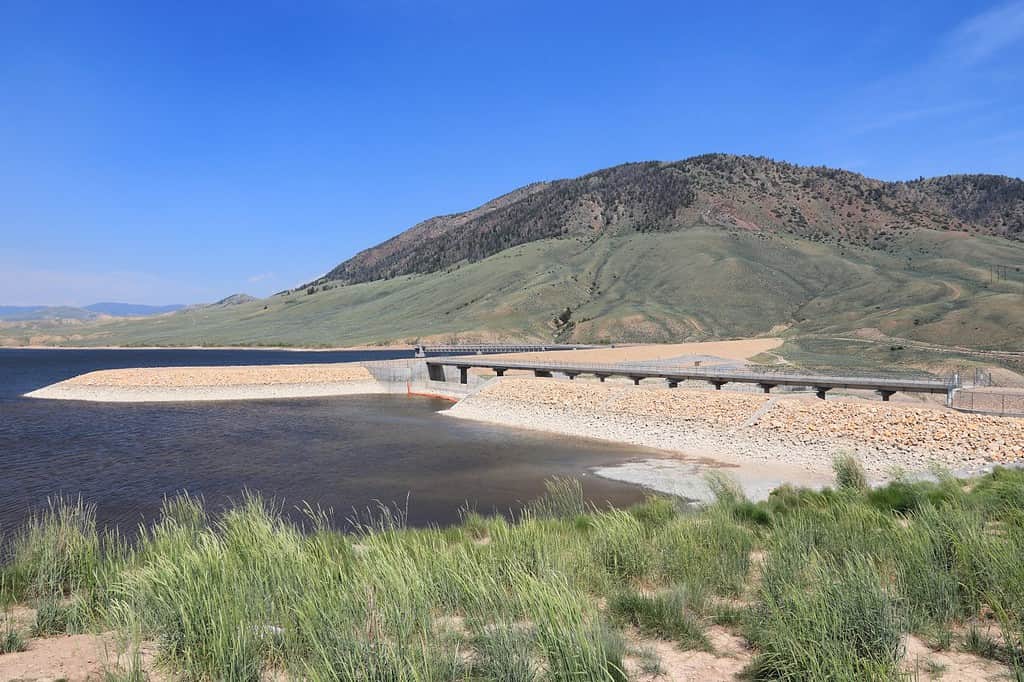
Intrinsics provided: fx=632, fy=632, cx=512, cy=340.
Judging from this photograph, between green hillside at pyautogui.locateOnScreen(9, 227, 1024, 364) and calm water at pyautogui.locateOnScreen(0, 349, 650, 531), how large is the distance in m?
67.7

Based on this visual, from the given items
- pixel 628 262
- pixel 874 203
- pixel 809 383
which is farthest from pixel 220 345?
pixel 874 203

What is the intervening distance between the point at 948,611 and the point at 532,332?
415ft

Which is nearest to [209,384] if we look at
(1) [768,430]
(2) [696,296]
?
(1) [768,430]

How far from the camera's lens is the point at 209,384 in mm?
58344

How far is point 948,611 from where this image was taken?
7.95 metres

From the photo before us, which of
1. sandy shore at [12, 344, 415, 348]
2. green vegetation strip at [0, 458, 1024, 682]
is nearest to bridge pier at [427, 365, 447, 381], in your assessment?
green vegetation strip at [0, 458, 1024, 682]

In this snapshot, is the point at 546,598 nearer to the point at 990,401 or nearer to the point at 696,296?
the point at 990,401

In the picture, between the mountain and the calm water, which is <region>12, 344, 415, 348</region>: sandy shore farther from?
the calm water

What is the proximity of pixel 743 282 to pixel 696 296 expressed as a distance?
11161mm

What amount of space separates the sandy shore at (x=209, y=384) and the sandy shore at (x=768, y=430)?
78.0 ft

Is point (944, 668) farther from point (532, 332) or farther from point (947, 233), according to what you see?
point (947, 233)

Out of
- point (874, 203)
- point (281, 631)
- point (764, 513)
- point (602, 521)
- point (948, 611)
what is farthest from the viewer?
point (874, 203)

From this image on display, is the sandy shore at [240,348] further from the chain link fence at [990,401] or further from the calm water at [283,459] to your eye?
the chain link fence at [990,401]

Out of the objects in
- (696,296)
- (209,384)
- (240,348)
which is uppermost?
(696,296)
